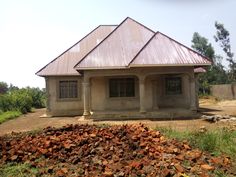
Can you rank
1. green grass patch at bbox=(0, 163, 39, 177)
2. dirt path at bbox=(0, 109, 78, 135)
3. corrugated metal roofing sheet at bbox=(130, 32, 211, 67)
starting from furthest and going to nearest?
corrugated metal roofing sheet at bbox=(130, 32, 211, 67) → dirt path at bbox=(0, 109, 78, 135) → green grass patch at bbox=(0, 163, 39, 177)

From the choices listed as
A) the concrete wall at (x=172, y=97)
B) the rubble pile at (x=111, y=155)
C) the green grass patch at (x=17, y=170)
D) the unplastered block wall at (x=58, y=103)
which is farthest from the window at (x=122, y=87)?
the green grass patch at (x=17, y=170)

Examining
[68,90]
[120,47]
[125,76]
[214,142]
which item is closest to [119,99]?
[125,76]

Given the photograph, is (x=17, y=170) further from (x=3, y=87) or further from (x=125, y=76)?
(x=3, y=87)

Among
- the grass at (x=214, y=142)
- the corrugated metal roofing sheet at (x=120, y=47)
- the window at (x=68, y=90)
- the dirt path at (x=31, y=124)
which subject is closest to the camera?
the grass at (x=214, y=142)

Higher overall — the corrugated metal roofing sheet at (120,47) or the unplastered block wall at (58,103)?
the corrugated metal roofing sheet at (120,47)

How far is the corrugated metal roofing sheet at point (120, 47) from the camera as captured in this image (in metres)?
19.0

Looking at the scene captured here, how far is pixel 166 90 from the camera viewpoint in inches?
914

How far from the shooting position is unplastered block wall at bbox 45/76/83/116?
894 inches

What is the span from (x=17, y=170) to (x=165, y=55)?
13.9 m

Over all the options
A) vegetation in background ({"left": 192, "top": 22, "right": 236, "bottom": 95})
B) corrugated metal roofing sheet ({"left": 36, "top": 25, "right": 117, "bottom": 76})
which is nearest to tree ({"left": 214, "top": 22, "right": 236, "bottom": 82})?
vegetation in background ({"left": 192, "top": 22, "right": 236, "bottom": 95})

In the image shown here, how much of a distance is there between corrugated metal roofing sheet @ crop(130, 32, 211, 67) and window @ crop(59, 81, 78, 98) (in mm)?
5938

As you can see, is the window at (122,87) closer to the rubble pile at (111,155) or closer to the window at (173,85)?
the window at (173,85)

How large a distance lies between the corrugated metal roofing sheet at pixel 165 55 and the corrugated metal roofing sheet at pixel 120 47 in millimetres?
928

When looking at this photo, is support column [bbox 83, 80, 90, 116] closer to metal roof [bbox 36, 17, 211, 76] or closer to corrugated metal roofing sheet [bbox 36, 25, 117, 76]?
metal roof [bbox 36, 17, 211, 76]
